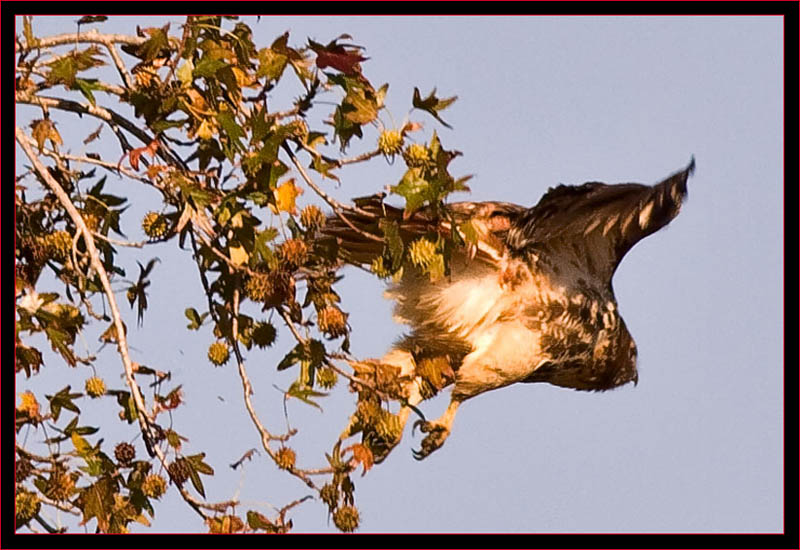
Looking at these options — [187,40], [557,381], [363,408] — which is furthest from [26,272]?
[557,381]

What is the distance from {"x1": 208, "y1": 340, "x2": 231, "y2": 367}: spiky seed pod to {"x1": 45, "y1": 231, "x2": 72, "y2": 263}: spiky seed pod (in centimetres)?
44

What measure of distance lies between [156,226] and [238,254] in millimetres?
217

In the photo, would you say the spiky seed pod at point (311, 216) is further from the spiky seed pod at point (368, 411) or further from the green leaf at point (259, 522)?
the green leaf at point (259, 522)

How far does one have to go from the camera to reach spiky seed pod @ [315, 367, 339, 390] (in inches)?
129

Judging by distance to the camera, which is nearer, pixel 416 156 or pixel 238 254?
pixel 416 156

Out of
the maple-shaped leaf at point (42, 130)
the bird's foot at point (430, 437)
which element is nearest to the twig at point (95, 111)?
the maple-shaped leaf at point (42, 130)

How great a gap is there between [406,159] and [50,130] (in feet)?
3.02

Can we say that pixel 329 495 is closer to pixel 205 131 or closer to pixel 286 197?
pixel 286 197

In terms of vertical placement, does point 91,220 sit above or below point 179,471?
above

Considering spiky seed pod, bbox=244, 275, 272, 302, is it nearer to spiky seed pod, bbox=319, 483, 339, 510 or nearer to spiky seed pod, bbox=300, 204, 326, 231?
spiky seed pod, bbox=300, 204, 326, 231

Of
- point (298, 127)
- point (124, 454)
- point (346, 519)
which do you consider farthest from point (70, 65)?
point (346, 519)

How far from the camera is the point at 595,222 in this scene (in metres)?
4.42

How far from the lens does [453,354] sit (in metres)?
4.89

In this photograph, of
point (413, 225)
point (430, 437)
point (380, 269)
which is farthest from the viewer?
point (430, 437)
